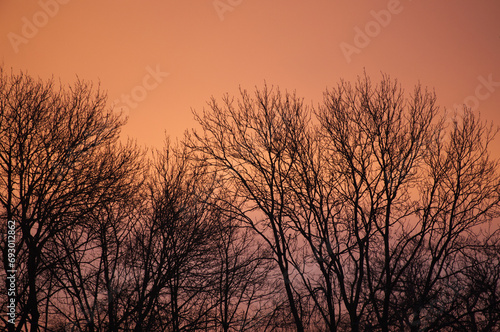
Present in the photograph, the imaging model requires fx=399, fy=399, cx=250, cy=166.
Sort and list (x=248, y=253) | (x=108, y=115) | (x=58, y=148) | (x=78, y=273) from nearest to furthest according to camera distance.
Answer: (x=58, y=148) → (x=108, y=115) → (x=78, y=273) → (x=248, y=253)

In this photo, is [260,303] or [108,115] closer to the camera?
[108,115]

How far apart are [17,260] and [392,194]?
1270 centimetres

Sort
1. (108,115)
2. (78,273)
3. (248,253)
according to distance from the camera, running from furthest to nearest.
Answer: (248,253)
(78,273)
(108,115)

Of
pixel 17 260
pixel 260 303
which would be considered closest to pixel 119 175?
pixel 17 260

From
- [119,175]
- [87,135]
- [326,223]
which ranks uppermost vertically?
[87,135]

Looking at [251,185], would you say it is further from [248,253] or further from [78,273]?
[248,253]

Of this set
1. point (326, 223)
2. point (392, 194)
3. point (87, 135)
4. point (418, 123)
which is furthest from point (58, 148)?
point (418, 123)

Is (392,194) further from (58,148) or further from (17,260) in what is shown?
(17,260)

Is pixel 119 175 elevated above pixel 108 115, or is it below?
below

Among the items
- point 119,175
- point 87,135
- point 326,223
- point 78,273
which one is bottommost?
point 326,223

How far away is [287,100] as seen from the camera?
1409 centimetres

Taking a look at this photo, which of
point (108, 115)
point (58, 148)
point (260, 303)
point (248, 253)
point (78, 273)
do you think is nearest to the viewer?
A: point (58, 148)

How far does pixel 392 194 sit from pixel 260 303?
62.4ft

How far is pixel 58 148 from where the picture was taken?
1292 centimetres
